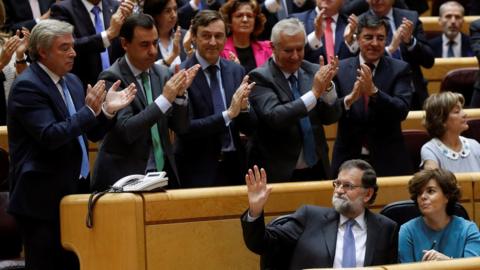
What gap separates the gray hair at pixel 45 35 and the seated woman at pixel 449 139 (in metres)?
1.71

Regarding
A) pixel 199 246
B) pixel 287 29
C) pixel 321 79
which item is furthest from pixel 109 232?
pixel 287 29

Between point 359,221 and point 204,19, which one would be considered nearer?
point 359,221

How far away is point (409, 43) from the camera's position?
19.8ft

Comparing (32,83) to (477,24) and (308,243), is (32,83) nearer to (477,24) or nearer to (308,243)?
(308,243)

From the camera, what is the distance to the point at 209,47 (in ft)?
16.3

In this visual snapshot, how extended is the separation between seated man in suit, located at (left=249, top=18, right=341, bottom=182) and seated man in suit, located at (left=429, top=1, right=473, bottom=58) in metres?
2.38

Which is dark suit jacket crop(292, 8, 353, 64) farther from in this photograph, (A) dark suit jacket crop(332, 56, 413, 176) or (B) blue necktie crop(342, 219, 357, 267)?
(B) blue necktie crop(342, 219, 357, 267)

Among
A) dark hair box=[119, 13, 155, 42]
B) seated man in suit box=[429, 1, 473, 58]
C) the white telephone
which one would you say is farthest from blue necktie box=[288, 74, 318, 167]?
seated man in suit box=[429, 1, 473, 58]

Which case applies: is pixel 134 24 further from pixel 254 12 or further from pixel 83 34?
pixel 254 12

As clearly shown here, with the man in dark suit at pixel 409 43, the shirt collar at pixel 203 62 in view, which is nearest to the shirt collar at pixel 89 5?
the shirt collar at pixel 203 62

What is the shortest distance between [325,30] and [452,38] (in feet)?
4.65

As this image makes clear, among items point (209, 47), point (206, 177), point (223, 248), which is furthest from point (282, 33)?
point (223, 248)

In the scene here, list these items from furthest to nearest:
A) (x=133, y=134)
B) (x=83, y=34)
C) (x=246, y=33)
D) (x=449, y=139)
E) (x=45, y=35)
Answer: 1. (x=246, y=33)
2. (x=83, y=34)
3. (x=449, y=139)
4. (x=133, y=134)
5. (x=45, y=35)

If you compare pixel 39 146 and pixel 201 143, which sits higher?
pixel 39 146
